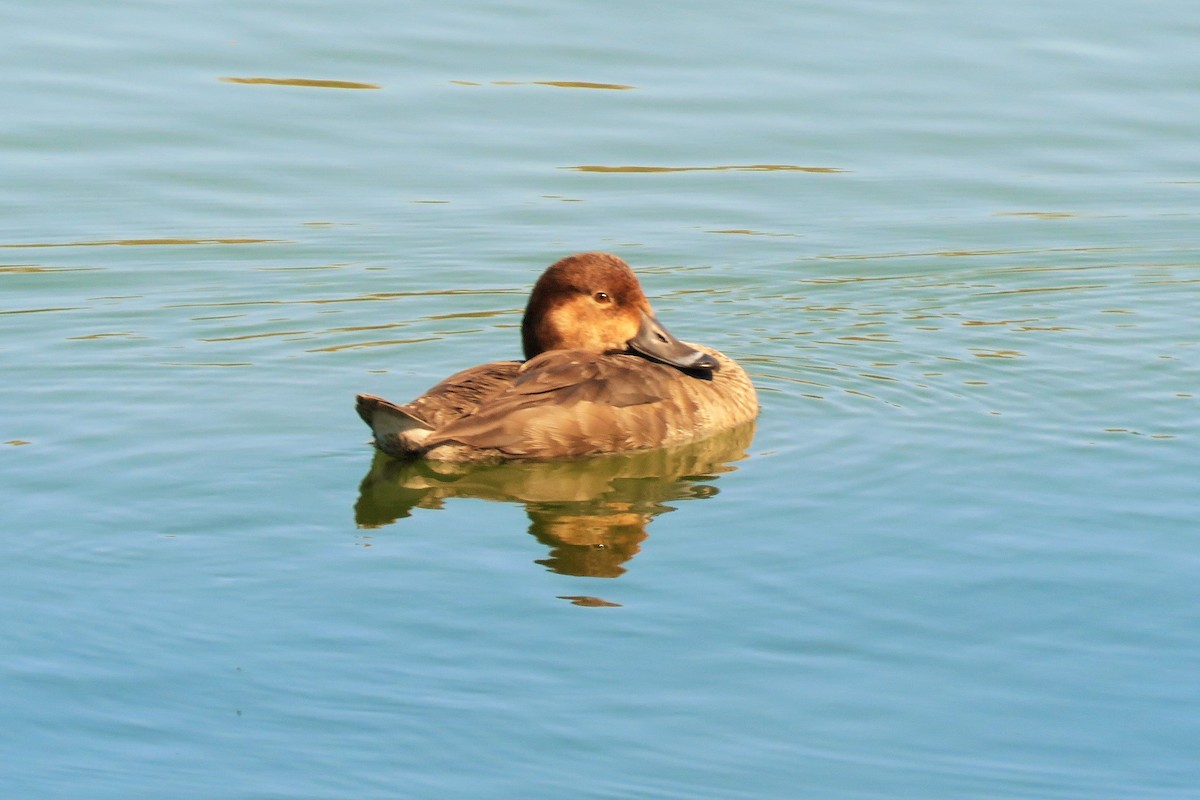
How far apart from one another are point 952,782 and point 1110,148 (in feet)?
36.7

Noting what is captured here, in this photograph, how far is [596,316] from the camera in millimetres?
9891

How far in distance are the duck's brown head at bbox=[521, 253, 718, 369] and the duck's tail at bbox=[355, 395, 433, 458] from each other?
133 cm

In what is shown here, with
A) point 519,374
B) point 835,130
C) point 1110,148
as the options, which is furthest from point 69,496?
point 1110,148

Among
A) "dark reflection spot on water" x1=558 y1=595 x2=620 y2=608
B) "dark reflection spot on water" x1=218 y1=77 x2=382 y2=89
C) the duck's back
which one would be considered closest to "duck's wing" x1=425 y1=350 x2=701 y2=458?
the duck's back

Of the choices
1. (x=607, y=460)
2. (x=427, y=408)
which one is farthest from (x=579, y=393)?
(x=427, y=408)

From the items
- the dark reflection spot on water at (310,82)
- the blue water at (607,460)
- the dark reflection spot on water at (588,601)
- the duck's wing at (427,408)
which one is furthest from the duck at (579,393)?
the dark reflection spot on water at (310,82)

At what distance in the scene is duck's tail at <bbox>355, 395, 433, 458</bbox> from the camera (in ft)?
27.8

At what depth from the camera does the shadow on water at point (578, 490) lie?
7801 millimetres

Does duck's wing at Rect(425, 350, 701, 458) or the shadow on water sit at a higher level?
duck's wing at Rect(425, 350, 701, 458)

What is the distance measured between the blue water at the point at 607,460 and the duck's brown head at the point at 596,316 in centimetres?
71

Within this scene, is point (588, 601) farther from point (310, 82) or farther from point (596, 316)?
point (310, 82)

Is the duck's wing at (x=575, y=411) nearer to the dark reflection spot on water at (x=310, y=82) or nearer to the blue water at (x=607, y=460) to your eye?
the blue water at (x=607, y=460)

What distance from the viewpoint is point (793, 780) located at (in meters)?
5.55

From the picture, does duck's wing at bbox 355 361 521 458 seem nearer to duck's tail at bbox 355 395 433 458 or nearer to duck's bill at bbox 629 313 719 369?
duck's tail at bbox 355 395 433 458
